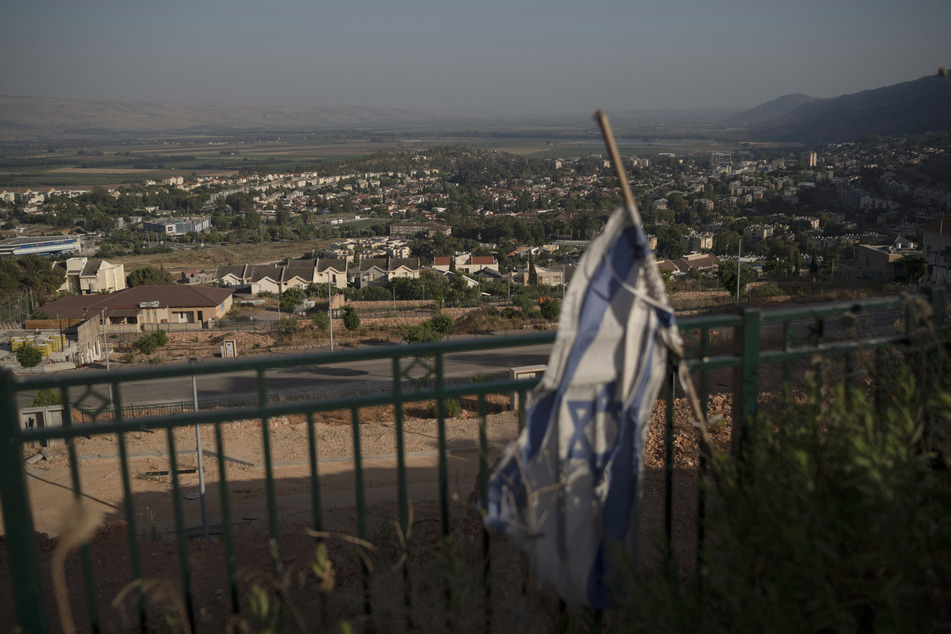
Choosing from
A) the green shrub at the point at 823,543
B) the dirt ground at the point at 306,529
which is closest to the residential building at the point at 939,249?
the dirt ground at the point at 306,529

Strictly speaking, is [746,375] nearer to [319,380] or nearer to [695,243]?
[319,380]

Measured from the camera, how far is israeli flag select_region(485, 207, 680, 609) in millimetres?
1836

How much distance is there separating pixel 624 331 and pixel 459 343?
45 cm

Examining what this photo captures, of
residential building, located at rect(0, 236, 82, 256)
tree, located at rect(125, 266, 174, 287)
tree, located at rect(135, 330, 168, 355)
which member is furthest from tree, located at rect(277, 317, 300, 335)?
residential building, located at rect(0, 236, 82, 256)

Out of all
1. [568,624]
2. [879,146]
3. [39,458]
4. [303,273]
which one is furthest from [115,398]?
[879,146]

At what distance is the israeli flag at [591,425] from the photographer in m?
1.84

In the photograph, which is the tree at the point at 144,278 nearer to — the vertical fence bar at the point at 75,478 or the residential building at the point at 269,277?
the residential building at the point at 269,277

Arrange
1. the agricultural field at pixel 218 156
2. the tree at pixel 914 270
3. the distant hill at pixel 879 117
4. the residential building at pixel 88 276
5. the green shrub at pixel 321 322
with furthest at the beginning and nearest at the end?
the agricultural field at pixel 218 156, the distant hill at pixel 879 117, the residential building at pixel 88 276, the green shrub at pixel 321 322, the tree at pixel 914 270

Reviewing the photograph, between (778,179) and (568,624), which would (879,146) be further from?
(568,624)

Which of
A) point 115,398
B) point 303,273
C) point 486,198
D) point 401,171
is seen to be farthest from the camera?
point 401,171

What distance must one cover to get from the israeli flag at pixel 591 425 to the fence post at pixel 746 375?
1.20 feet

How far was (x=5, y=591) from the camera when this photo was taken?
5023 millimetres

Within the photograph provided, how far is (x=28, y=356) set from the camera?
1917cm

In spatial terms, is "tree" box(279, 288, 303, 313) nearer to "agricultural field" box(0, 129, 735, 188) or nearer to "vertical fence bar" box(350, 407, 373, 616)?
"vertical fence bar" box(350, 407, 373, 616)
